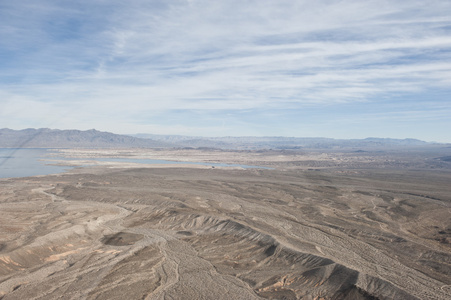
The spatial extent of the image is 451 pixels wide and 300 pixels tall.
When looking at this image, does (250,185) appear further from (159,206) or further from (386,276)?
(386,276)

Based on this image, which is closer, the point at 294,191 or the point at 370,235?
the point at 370,235

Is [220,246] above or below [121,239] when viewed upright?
below

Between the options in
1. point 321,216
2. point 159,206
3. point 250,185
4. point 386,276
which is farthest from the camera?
point 250,185

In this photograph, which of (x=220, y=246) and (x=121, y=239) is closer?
(x=220, y=246)

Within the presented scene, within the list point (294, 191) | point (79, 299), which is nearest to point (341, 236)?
point (79, 299)

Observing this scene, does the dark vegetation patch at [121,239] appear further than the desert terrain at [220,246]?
Yes

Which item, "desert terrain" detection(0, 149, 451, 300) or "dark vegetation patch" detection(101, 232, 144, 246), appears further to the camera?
"dark vegetation patch" detection(101, 232, 144, 246)

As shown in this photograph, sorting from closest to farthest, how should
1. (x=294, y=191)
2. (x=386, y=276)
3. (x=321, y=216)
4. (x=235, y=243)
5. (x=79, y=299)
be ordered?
(x=79, y=299)
(x=386, y=276)
(x=235, y=243)
(x=321, y=216)
(x=294, y=191)
